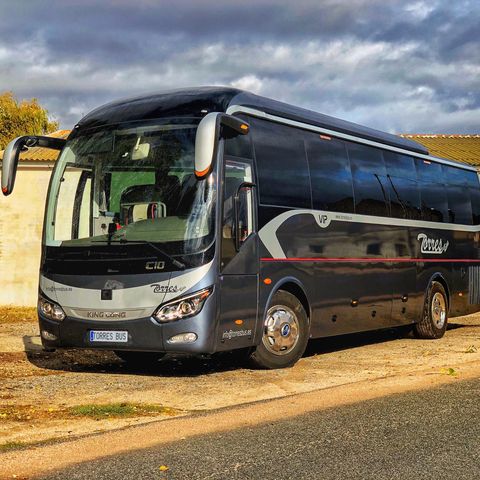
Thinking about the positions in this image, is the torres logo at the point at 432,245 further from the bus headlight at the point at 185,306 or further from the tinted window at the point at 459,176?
the bus headlight at the point at 185,306

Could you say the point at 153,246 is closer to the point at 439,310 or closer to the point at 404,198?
the point at 404,198

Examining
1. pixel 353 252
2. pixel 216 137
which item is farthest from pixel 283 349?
pixel 216 137

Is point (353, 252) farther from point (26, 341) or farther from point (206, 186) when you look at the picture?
point (26, 341)

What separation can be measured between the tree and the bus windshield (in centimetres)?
4470

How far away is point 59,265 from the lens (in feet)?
33.9

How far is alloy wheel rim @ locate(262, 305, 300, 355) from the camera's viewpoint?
10742 mm

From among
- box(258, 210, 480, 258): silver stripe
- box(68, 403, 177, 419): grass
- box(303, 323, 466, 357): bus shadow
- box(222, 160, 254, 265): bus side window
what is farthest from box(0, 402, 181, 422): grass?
box(303, 323, 466, 357): bus shadow

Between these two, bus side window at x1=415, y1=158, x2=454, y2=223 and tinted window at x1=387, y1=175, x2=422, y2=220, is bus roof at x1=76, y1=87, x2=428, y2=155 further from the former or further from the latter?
bus side window at x1=415, y1=158, x2=454, y2=223

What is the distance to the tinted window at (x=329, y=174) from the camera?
39.1 feet

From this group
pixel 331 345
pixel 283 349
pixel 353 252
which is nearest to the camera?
pixel 283 349

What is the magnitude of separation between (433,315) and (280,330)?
5.62 m

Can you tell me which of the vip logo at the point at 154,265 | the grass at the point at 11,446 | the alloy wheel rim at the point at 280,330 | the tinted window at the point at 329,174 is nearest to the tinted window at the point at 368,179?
the tinted window at the point at 329,174

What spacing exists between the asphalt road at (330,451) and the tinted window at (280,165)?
12.2 ft

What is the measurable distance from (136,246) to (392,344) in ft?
21.6
